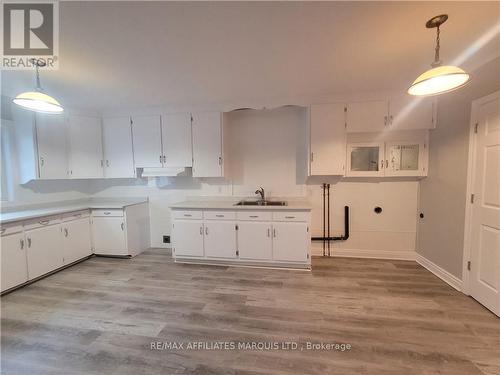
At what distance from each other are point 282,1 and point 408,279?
11.3 feet

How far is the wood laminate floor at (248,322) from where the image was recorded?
66.9 inches

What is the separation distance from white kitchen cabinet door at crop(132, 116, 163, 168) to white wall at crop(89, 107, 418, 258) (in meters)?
0.47

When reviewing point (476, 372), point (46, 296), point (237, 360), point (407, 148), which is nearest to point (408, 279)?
point (476, 372)

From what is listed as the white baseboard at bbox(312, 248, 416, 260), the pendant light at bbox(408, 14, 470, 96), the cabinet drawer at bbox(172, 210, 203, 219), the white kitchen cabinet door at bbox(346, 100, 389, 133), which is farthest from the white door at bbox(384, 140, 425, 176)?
the cabinet drawer at bbox(172, 210, 203, 219)

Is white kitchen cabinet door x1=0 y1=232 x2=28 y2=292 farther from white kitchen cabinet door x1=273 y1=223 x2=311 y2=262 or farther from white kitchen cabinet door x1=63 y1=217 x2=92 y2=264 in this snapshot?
white kitchen cabinet door x1=273 y1=223 x2=311 y2=262

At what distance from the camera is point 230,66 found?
7.83ft

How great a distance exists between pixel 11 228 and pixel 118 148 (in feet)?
5.98

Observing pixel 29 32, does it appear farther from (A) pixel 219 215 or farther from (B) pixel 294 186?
(B) pixel 294 186

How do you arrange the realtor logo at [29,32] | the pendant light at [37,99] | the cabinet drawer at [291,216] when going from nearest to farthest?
1. the realtor logo at [29,32]
2. the pendant light at [37,99]
3. the cabinet drawer at [291,216]

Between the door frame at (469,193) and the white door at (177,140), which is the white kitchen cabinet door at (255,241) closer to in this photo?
the white door at (177,140)

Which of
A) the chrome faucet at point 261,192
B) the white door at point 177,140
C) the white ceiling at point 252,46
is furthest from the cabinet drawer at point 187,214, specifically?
the white ceiling at point 252,46

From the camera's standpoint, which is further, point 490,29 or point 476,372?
point 490,29

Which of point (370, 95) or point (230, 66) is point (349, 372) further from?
point (370, 95)

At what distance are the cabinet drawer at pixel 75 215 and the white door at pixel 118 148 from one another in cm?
73
